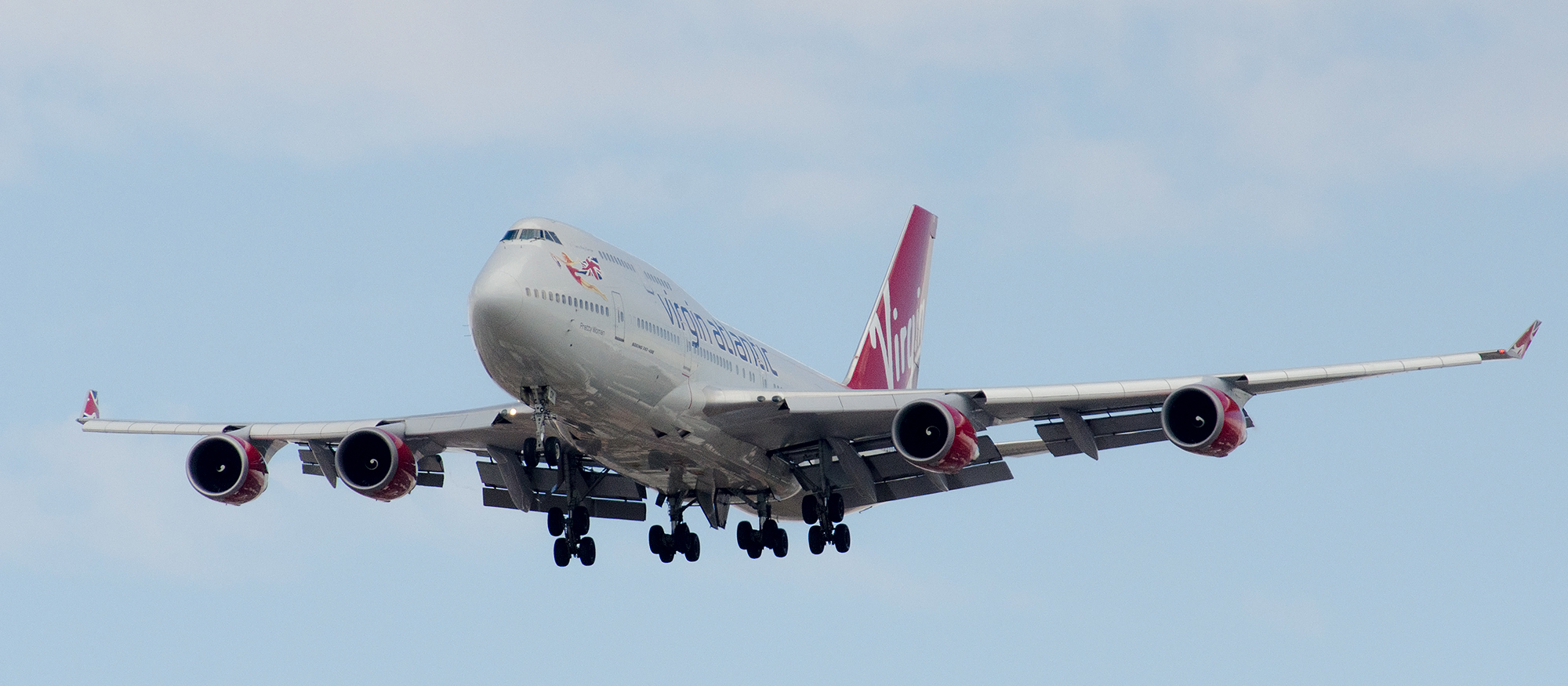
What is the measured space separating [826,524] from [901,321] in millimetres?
12048

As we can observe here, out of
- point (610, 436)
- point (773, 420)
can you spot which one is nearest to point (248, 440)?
point (610, 436)

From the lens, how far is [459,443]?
32938 millimetres

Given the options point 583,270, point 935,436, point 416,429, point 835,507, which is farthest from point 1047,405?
point 416,429

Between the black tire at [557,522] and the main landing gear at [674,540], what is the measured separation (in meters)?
1.83

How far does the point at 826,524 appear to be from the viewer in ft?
109

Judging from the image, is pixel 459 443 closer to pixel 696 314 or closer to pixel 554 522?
pixel 554 522

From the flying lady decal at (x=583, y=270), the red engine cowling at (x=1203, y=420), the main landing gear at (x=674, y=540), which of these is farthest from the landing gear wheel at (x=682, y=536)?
the red engine cowling at (x=1203, y=420)

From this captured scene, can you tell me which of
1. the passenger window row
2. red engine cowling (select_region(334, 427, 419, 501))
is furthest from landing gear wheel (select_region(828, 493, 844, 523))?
red engine cowling (select_region(334, 427, 419, 501))

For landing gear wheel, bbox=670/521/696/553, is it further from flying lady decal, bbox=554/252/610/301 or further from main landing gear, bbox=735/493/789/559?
flying lady decal, bbox=554/252/610/301

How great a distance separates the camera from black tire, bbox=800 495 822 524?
33125mm

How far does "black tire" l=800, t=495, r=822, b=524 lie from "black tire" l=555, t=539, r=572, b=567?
4.75 meters

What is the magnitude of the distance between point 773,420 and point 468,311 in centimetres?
665

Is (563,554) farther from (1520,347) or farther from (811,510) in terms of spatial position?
(1520,347)

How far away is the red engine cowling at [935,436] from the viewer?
2816 cm
